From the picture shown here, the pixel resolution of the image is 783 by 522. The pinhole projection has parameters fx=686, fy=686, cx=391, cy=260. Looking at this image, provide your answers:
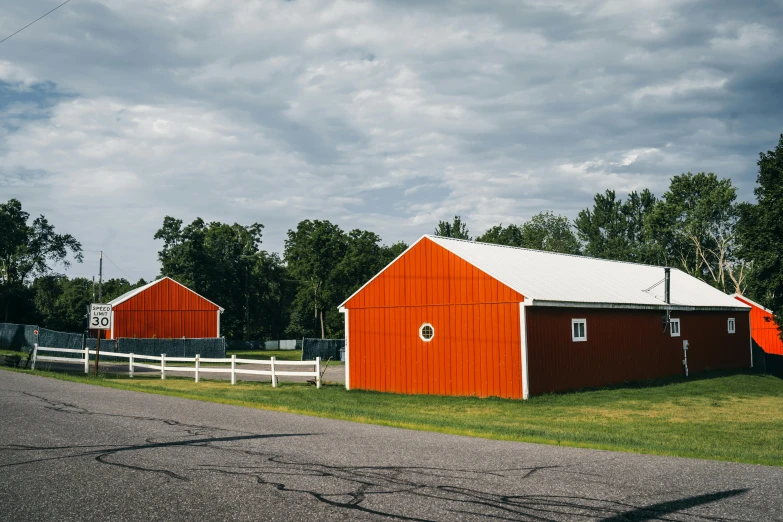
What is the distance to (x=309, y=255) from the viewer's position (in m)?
77.9

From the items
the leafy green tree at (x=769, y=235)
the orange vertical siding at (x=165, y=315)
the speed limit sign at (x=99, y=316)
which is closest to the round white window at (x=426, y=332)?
the speed limit sign at (x=99, y=316)

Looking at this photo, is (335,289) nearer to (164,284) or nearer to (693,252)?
(164,284)

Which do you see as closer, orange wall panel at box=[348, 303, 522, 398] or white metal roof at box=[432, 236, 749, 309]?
orange wall panel at box=[348, 303, 522, 398]

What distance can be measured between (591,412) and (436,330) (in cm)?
689

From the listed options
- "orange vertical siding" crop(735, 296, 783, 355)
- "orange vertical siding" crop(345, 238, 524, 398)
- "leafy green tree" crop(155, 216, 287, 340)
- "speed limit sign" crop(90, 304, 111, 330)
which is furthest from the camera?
"leafy green tree" crop(155, 216, 287, 340)

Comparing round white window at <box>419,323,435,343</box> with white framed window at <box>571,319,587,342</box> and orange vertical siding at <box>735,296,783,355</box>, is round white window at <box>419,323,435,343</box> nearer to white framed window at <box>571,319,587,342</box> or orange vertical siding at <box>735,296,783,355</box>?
white framed window at <box>571,319,587,342</box>

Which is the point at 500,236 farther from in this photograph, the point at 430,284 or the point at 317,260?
the point at 430,284

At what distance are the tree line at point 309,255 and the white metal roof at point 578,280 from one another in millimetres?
30953

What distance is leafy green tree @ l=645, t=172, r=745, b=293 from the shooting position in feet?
234

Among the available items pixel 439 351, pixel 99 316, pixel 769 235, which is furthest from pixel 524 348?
pixel 769 235

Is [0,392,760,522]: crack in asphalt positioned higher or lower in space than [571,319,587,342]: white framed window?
lower

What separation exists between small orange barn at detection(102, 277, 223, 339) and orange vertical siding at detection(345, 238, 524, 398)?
33.8 meters

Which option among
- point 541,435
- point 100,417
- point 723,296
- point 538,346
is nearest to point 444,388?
point 538,346

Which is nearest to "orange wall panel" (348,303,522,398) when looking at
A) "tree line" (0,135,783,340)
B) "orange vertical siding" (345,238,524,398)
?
"orange vertical siding" (345,238,524,398)
